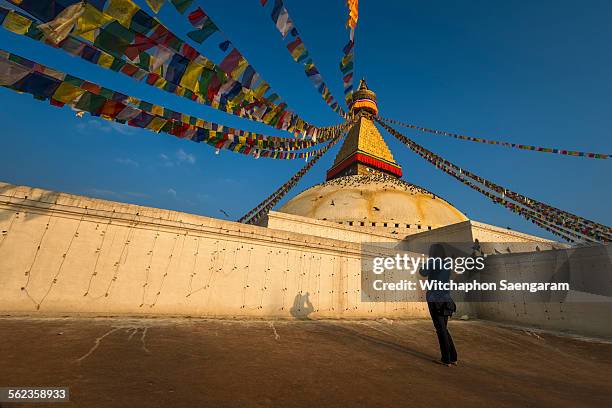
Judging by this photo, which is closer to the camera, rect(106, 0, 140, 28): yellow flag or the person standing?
rect(106, 0, 140, 28): yellow flag

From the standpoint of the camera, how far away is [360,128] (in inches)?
1174

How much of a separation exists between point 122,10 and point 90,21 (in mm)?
503

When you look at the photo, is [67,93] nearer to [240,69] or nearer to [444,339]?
[240,69]

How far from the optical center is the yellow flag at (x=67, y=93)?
5.43m

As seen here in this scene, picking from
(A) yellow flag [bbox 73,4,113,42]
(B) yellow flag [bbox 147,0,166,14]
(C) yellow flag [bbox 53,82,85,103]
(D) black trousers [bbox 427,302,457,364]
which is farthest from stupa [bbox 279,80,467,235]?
(A) yellow flag [bbox 73,4,113,42]

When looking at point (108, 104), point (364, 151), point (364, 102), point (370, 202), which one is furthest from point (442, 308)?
point (364, 102)

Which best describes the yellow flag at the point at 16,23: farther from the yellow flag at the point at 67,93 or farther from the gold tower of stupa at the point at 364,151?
the gold tower of stupa at the point at 364,151

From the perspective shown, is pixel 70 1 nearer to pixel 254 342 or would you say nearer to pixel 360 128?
pixel 254 342

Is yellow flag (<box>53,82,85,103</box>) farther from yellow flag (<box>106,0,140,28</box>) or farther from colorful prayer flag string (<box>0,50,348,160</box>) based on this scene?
yellow flag (<box>106,0,140,28</box>)

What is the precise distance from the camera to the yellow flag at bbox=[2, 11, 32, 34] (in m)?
4.54

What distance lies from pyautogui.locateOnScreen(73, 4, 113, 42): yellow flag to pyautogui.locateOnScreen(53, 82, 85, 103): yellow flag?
1.21 metres

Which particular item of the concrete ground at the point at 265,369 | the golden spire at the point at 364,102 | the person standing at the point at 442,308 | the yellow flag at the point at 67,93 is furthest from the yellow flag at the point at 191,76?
the golden spire at the point at 364,102

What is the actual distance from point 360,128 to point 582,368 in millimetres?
26411

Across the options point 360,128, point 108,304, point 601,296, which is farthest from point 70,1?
point 360,128
